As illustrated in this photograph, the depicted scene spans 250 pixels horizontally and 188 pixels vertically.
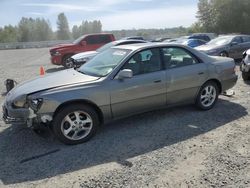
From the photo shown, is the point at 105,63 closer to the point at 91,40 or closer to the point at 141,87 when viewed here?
the point at 141,87

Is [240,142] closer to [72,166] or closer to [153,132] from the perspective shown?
[153,132]

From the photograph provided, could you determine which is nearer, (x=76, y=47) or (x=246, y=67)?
(x=246, y=67)

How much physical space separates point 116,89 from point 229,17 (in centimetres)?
3798

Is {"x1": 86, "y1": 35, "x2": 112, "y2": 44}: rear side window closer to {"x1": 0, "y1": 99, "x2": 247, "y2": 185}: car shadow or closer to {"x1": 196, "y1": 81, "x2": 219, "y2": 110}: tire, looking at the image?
{"x1": 0, "y1": 99, "x2": 247, "y2": 185}: car shadow

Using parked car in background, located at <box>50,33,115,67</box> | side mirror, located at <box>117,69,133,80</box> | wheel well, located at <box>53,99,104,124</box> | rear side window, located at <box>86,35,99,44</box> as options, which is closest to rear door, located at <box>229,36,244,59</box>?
parked car in background, located at <box>50,33,115,67</box>

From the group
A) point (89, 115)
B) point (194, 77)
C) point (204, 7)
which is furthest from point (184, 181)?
point (204, 7)

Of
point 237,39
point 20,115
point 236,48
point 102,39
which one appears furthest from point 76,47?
point 20,115

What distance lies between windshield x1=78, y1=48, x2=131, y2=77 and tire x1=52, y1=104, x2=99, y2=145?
75cm

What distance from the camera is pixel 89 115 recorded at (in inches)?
173

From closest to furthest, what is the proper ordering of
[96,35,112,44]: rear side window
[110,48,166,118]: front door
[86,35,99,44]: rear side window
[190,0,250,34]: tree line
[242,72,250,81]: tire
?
[110,48,166,118]: front door
[242,72,250,81]: tire
[86,35,99,44]: rear side window
[96,35,112,44]: rear side window
[190,0,250,34]: tree line

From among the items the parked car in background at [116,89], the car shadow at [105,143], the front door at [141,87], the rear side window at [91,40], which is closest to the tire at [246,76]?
the parked car in background at [116,89]

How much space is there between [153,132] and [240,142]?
1.41 meters

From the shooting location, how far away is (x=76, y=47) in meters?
14.2

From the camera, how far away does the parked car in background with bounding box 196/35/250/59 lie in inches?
493
